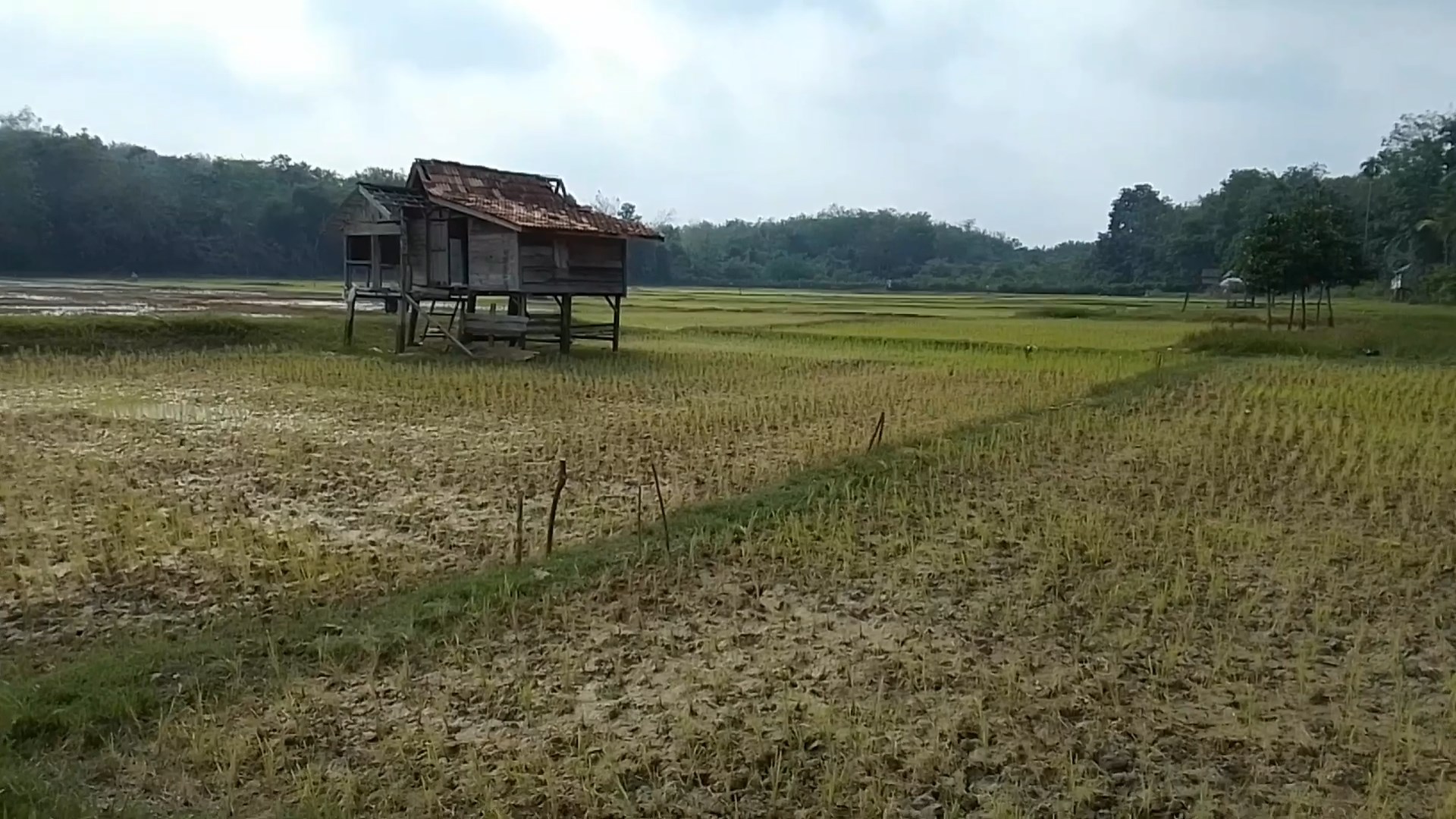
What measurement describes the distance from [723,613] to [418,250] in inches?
613

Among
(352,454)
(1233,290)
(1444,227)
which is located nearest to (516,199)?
(352,454)

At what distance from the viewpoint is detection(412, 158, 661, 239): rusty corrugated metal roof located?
18.5 meters

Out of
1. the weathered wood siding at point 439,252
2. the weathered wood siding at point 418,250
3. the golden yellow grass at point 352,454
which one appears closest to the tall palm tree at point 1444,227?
the golden yellow grass at point 352,454

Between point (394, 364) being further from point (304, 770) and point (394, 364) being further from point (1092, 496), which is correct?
point (304, 770)

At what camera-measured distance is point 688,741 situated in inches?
160

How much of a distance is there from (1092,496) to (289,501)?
5.79 m

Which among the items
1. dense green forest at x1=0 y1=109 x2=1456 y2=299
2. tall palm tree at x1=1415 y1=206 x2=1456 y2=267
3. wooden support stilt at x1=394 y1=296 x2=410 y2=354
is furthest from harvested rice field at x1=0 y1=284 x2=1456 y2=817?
tall palm tree at x1=1415 y1=206 x2=1456 y2=267

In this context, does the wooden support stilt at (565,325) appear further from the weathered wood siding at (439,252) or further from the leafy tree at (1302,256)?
the leafy tree at (1302,256)

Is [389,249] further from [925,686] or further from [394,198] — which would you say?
[925,686]

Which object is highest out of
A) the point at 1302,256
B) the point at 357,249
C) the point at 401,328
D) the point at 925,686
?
the point at 1302,256

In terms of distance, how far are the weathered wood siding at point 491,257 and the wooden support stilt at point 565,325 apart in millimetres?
1267

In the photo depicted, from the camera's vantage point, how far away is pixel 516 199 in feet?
65.0

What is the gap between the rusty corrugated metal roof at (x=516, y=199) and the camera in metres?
18.5

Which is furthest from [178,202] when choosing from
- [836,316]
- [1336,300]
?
[1336,300]
